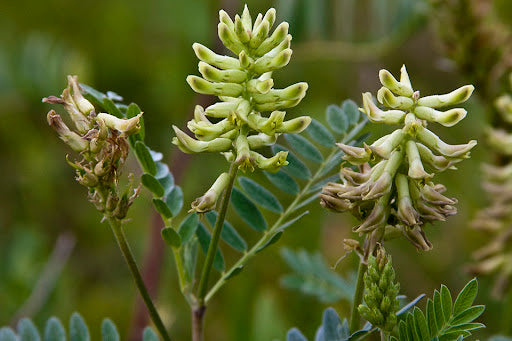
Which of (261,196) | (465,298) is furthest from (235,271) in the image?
(465,298)

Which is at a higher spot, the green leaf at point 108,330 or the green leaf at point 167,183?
the green leaf at point 167,183

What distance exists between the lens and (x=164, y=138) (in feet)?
9.78

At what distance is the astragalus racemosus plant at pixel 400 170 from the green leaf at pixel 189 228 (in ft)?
0.80

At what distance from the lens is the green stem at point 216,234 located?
33.7 inches

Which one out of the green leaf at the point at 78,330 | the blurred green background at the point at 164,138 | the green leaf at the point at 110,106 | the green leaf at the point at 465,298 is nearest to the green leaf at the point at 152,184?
the green leaf at the point at 110,106

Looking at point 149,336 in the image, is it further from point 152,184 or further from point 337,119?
point 337,119

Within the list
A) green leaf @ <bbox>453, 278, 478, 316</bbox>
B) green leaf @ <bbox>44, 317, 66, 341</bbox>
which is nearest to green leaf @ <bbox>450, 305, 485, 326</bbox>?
green leaf @ <bbox>453, 278, 478, 316</bbox>

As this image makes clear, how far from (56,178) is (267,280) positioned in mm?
1152

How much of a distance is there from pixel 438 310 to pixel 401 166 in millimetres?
Answer: 190

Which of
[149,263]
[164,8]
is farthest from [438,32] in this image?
[164,8]

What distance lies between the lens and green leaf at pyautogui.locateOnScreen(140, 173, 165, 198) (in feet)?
3.17

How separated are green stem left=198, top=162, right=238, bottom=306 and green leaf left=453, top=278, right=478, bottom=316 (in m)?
0.31

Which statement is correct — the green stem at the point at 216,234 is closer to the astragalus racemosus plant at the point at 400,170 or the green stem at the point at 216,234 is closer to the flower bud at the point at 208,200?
the flower bud at the point at 208,200

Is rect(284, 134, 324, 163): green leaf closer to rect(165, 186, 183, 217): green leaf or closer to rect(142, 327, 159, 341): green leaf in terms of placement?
rect(165, 186, 183, 217): green leaf
